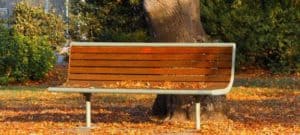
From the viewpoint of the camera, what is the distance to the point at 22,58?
18.5 m

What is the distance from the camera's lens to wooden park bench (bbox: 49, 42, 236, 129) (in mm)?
8633

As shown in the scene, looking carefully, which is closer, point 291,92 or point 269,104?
point 269,104

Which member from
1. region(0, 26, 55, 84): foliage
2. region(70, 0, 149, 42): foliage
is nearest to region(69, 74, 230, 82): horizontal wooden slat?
region(0, 26, 55, 84): foliage

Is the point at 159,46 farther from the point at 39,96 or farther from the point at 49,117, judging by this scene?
the point at 39,96

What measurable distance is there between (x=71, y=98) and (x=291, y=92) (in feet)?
14.0

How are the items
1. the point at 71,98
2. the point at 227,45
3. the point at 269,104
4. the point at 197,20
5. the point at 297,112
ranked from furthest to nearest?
1. the point at 71,98
2. the point at 269,104
3. the point at 297,112
4. the point at 197,20
5. the point at 227,45

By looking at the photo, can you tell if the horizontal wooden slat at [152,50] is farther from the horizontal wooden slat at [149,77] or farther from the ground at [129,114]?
the ground at [129,114]

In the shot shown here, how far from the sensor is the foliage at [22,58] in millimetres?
18344

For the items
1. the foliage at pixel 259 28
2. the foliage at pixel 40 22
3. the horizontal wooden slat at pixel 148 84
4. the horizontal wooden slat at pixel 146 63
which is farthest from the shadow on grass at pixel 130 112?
the foliage at pixel 40 22

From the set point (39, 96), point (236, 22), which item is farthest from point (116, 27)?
point (39, 96)

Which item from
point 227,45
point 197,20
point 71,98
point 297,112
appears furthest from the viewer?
point 71,98

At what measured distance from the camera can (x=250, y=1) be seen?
20078mm

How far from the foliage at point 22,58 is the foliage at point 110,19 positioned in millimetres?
2924

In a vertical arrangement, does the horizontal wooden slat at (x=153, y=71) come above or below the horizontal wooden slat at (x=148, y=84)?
above
